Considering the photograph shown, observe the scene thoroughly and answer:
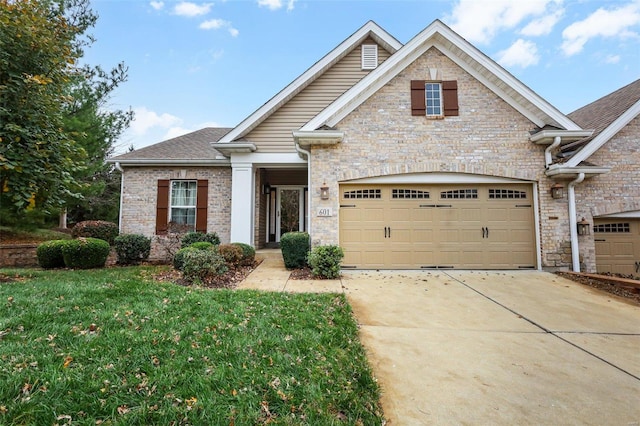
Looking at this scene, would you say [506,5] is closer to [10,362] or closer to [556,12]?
[556,12]

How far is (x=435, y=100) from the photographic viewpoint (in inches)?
324

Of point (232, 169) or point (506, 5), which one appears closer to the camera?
point (506, 5)

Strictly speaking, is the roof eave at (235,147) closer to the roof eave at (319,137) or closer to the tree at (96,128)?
the roof eave at (319,137)

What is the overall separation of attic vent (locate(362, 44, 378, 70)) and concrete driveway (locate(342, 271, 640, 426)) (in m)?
8.22

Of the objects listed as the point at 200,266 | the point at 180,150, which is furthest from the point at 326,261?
the point at 180,150

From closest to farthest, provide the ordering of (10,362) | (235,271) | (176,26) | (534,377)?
1. (10,362)
2. (534,377)
3. (235,271)
4. (176,26)

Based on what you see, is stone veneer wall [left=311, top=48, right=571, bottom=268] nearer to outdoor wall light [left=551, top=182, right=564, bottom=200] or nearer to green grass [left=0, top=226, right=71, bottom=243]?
outdoor wall light [left=551, top=182, right=564, bottom=200]

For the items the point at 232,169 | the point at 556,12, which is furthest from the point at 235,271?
the point at 556,12

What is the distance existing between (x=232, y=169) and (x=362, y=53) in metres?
6.25

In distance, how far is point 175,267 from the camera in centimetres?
743

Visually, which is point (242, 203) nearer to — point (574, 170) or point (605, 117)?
point (574, 170)

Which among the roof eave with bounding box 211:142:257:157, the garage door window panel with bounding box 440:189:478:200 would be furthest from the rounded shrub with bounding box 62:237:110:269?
the garage door window panel with bounding box 440:189:478:200

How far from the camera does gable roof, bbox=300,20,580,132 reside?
7.75 m

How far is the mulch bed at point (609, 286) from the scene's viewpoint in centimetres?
582
